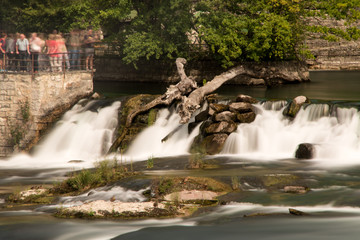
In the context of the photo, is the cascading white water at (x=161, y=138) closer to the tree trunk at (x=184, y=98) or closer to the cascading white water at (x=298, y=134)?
the tree trunk at (x=184, y=98)

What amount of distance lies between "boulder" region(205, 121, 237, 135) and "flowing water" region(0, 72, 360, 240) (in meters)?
0.28

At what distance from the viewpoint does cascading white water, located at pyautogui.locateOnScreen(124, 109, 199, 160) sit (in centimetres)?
2298

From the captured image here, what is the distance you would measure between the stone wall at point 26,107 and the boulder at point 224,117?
781cm

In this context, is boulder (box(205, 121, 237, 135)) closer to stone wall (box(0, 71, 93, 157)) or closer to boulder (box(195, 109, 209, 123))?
boulder (box(195, 109, 209, 123))

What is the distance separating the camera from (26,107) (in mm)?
26672

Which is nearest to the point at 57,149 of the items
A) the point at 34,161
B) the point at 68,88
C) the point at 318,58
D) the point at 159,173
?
the point at 34,161

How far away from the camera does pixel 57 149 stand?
25672 mm

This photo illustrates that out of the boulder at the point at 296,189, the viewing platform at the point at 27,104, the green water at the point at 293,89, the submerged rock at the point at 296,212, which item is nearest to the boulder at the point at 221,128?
the green water at the point at 293,89

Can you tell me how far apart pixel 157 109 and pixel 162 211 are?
11.9 metres

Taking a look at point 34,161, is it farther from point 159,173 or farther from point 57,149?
point 159,173

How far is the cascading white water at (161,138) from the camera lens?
23.0m

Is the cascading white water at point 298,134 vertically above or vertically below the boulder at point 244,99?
below

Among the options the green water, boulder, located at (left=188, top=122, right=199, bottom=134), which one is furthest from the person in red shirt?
boulder, located at (left=188, top=122, right=199, bottom=134)

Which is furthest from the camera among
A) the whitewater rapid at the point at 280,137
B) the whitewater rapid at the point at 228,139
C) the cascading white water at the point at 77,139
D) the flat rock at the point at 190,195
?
the cascading white water at the point at 77,139
